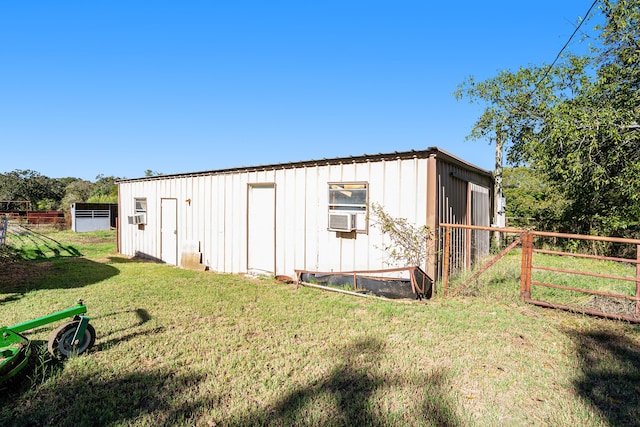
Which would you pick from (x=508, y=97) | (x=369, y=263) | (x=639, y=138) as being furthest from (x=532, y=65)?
(x=369, y=263)

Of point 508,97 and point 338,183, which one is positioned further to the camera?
point 508,97

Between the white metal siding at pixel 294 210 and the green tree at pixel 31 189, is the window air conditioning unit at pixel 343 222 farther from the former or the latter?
the green tree at pixel 31 189

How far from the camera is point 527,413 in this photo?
2.47 m

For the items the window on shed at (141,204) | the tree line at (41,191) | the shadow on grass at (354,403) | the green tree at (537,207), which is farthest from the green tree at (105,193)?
the green tree at (537,207)

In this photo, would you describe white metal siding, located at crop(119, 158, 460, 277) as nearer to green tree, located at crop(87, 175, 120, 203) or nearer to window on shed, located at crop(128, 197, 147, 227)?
window on shed, located at crop(128, 197, 147, 227)

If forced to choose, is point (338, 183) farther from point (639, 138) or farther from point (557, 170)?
point (639, 138)

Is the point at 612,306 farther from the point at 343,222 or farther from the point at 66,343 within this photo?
the point at 66,343

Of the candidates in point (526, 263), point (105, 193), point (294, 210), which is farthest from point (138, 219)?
point (105, 193)

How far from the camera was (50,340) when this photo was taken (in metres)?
3.08

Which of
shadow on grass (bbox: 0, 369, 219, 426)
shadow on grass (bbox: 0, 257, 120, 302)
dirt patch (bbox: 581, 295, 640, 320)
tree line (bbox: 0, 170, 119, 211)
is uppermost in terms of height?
tree line (bbox: 0, 170, 119, 211)

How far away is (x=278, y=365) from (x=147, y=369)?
1203mm

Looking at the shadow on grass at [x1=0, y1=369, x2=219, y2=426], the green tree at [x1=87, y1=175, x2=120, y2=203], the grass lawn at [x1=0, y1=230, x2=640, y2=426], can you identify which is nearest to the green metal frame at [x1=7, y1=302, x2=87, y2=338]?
the grass lawn at [x1=0, y1=230, x2=640, y2=426]

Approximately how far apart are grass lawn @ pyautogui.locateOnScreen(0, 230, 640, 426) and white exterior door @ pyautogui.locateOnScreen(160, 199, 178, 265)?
181 inches

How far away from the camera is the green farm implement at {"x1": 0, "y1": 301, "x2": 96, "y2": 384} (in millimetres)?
2645
